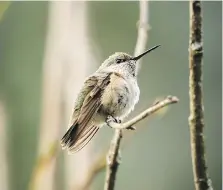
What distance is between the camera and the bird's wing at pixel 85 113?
2.49 feet

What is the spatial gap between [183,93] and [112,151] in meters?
0.67

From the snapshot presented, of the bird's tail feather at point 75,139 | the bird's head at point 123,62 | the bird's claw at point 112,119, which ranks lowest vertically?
the bird's tail feather at point 75,139

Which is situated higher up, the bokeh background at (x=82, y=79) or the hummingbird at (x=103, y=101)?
the bokeh background at (x=82, y=79)

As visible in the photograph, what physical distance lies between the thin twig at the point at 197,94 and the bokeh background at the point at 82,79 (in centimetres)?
37

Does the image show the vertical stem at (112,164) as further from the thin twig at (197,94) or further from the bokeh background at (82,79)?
the bokeh background at (82,79)

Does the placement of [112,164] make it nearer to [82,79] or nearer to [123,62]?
[123,62]

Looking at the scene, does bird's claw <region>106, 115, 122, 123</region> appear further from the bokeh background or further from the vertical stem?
the bokeh background

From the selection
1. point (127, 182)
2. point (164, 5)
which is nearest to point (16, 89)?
point (127, 182)

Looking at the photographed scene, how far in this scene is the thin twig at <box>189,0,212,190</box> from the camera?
22.5 inches

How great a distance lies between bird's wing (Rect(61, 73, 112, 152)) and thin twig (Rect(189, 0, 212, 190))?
212 mm

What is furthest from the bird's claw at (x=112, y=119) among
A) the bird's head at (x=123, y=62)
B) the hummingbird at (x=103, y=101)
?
the bird's head at (x=123, y=62)

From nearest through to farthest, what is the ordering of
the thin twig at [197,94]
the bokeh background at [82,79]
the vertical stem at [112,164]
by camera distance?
the thin twig at [197,94], the vertical stem at [112,164], the bokeh background at [82,79]

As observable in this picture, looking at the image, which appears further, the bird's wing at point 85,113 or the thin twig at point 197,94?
the bird's wing at point 85,113

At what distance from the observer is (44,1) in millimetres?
1291
